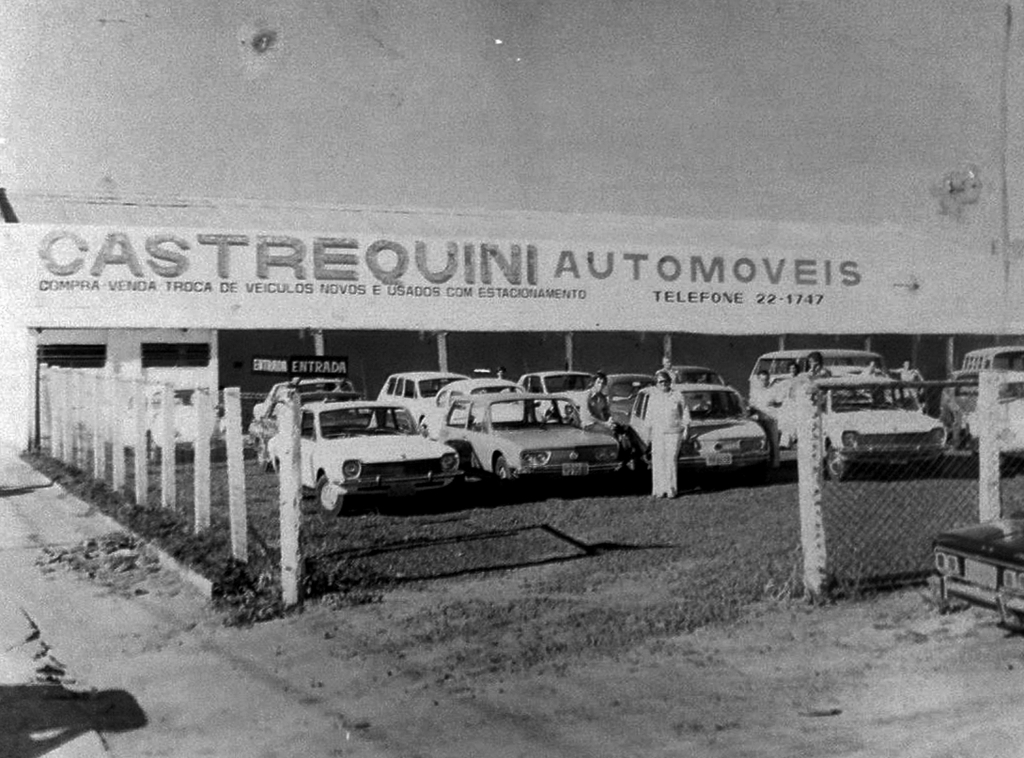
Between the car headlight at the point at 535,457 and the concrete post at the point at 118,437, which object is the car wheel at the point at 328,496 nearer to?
the car headlight at the point at 535,457

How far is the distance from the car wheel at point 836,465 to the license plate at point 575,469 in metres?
2.50

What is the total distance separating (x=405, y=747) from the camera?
13.3ft

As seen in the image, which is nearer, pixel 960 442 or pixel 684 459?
pixel 684 459

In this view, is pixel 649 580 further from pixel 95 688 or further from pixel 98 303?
pixel 98 303

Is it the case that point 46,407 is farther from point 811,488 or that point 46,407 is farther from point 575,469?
A: point 811,488

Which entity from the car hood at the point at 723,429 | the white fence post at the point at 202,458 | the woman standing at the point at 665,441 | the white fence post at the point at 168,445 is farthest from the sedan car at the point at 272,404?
the car hood at the point at 723,429

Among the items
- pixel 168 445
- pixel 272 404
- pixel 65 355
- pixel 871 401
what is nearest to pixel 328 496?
pixel 168 445

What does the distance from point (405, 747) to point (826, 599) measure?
2.84 meters

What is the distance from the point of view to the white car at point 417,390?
1440 cm

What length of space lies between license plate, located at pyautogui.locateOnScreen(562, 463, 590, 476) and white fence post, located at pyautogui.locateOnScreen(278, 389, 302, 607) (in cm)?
434

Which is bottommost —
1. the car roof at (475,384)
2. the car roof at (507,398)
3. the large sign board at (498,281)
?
the car roof at (507,398)

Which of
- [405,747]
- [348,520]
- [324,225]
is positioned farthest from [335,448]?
[324,225]

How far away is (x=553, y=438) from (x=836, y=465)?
9.51ft

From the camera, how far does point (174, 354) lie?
15.6 m
